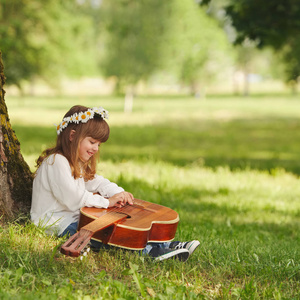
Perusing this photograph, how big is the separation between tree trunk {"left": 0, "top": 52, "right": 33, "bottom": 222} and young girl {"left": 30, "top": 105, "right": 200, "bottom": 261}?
8.4 inches

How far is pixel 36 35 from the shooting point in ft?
55.6

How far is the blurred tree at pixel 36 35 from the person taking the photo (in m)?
12.3

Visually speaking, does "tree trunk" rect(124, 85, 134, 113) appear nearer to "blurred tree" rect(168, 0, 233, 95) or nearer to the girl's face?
"blurred tree" rect(168, 0, 233, 95)

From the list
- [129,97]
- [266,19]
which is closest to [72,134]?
[266,19]

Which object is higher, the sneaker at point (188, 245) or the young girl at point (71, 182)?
the young girl at point (71, 182)

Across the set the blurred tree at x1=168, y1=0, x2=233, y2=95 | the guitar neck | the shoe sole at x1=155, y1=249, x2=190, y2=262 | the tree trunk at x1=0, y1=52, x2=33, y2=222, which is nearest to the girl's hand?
the guitar neck

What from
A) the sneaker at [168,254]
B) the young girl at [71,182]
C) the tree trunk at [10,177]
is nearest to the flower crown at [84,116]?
the young girl at [71,182]

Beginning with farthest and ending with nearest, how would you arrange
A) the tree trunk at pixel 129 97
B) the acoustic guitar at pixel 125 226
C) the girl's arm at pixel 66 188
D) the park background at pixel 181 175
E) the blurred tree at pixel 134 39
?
1. the tree trunk at pixel 129 97
2. the blurred tree at pixel 134 39
3. the girl's arm at pixel 66 188
4. the acoustic guitar at pixel 125 226
5. the park background at pixel 181 175

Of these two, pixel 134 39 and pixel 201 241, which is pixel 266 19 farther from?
pixel 134 39

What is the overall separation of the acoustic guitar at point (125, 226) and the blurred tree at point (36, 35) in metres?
7.20

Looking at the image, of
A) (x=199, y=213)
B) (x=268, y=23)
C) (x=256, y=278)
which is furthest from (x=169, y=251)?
(x=268, y=23)

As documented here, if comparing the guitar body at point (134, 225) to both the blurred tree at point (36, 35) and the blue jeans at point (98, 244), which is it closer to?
the blue jeans at point (98, 244)

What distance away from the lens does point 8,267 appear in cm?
283

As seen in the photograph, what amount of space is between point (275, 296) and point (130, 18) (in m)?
19.3
